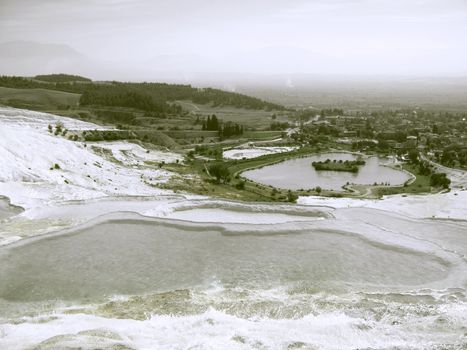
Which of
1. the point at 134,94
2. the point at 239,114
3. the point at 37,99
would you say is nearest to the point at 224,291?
the point at 37,99

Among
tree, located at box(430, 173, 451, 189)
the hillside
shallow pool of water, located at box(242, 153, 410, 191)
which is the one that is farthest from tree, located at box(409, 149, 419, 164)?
the hillside

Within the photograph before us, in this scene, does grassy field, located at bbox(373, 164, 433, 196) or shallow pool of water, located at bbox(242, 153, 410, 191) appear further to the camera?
shallow pool of water, located at bbox(242, 153, 410, 191)

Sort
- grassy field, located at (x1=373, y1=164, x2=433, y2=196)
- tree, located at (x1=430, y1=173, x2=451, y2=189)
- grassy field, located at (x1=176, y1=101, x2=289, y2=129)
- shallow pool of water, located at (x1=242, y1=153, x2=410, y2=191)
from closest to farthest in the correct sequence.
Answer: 1. grassy field, located at (x1=373, y1=164, x2=433, y2=196)
2. tree, located at (x1=430, y1=173, x2=451, y2=189)
3. shallow pool of water, located at (x1=242, y1=153, x2=410, y2=191)
4. grassy field, located at (x1=176, y1=101, x2=289, y2=129)

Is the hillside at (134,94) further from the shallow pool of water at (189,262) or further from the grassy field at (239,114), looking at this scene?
the shallow pool of water at (189,262)

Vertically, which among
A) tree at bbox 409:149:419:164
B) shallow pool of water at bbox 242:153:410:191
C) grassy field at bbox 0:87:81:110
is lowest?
shallow pool of water at bbox 242:153:410:191

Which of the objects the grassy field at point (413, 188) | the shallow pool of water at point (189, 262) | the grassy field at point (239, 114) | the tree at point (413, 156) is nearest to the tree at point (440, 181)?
the grassy field at point (413, 188)

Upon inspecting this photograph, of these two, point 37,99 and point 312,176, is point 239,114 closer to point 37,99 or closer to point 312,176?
point 37,99

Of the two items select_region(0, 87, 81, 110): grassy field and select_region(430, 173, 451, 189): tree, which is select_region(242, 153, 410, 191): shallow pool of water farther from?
select_region(0, 87, 81, 110): grassy field
